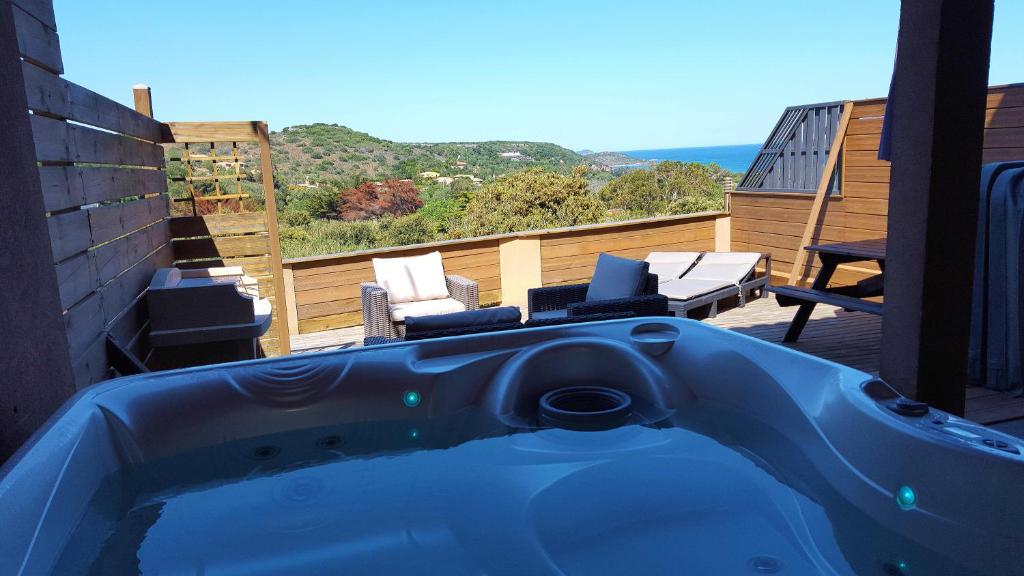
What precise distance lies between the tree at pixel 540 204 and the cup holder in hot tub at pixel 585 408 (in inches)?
396

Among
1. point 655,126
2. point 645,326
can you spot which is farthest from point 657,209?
point 655,126

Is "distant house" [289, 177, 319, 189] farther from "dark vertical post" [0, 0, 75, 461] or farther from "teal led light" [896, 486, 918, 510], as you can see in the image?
"teal led light" [896, 486, 918, 510]

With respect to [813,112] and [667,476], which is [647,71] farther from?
[667,476]

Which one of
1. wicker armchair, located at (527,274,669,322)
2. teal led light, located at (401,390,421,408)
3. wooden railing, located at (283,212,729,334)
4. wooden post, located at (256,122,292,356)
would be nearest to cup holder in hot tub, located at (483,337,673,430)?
teal led light, located at (401,390,421,408)

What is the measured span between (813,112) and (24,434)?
6480 millimetres

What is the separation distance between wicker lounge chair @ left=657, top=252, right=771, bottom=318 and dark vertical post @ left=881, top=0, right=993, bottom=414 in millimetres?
2551

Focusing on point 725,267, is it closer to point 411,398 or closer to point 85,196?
point 411,398

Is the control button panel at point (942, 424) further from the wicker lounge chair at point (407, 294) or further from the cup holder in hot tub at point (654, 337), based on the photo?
the wicker lounge chair at point (407, 294)

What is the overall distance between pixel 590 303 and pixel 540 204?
9.38 meters

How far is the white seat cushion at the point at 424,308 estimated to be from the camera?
16.0 ft

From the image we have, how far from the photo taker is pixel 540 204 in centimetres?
1268

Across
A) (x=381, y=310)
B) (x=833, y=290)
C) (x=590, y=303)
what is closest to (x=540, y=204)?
(x=381, y=310)

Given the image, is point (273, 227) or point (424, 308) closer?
point (273, 227)

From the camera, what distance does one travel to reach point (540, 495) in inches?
71.6
